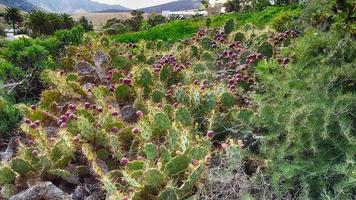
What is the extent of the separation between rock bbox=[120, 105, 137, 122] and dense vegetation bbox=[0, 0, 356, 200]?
0.01m

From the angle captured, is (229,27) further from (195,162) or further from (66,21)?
(66,21)

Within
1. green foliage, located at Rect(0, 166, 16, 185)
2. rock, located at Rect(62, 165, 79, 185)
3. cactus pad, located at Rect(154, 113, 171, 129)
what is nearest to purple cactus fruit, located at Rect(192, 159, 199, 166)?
cactus pad, located at Rect(154, 113, 171, 129)

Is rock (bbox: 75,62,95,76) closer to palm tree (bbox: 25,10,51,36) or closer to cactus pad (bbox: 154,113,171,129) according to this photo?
cactus pad (bbox: 154,113,171,129)

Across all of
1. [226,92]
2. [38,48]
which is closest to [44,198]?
[226,92]

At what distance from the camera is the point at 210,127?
181 inches

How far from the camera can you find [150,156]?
14.8ft

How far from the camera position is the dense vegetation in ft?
13.0

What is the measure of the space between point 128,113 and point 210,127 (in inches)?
60.0

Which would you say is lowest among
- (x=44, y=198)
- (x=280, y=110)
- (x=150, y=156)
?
(x=44, y=198)

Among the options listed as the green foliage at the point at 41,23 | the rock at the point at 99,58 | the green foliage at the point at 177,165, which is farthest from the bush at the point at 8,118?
the green foliage at the point at 41,23

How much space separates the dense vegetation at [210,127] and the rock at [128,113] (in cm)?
1

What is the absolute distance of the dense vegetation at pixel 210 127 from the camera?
3.96 meters

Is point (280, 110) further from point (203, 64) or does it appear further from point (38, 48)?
point (38, 48)

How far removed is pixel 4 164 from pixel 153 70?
2.49 m
